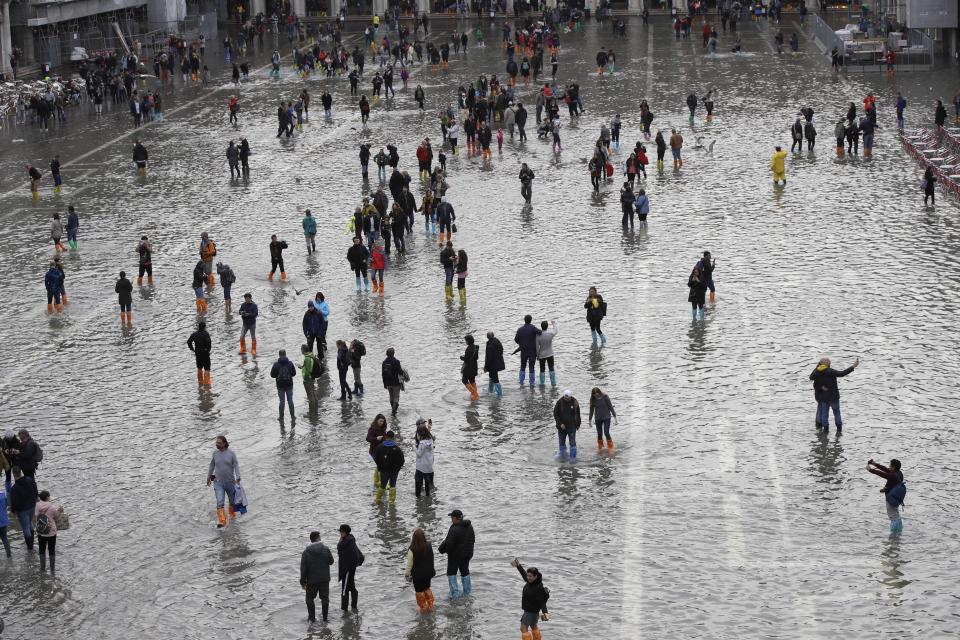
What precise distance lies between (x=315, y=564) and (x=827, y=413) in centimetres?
972

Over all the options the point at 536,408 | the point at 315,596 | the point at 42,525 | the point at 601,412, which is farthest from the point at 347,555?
the point at 536,408

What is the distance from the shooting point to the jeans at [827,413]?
23.9 meters

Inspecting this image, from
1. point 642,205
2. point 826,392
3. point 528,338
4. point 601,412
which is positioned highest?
point 642,205

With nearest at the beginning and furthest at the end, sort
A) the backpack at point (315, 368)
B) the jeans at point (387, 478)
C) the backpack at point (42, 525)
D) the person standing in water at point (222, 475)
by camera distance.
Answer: the backpack at point (42, 525), the person standing in water at point (222, 475), the jeans at point (387, 478), the backpack at point (315, 368)

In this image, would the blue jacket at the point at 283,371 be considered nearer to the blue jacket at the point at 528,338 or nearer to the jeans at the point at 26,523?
the blue jacket at the point at 528,338


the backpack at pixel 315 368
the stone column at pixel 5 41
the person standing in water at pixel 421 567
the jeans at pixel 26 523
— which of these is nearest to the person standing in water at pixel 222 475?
the jeans at pixel 26 523

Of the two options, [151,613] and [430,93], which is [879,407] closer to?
[151,613]

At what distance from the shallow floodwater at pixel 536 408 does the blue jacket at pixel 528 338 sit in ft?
2.60

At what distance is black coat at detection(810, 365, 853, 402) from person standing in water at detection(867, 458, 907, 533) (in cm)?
346

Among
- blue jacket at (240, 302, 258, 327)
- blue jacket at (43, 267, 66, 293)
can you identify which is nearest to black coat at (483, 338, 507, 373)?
blue jacket at (240, 302, 258, 327)

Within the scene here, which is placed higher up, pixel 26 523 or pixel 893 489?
pixel 893 489

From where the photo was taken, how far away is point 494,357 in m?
26.5

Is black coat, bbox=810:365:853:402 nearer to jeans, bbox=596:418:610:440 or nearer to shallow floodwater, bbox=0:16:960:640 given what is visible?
shallow floodwater, bbox=0:16:960:640

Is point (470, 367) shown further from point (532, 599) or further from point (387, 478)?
point (532, 599)
